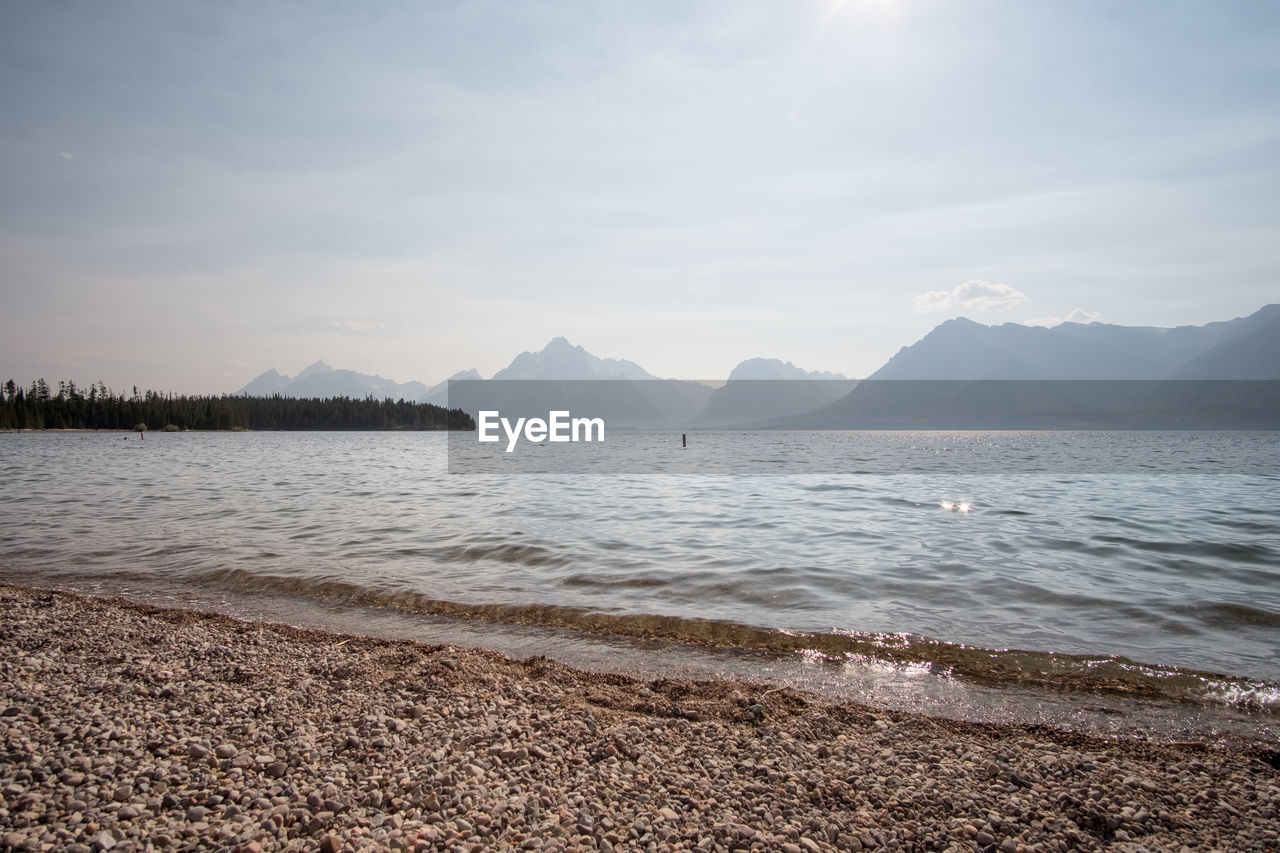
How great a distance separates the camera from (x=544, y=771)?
580cm

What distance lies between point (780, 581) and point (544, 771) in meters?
9.66

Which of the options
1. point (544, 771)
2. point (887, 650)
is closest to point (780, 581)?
point (887, 650)

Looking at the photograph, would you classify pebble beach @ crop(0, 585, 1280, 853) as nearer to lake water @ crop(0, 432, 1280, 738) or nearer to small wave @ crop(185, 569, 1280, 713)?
lake water @ crop(0, 432, 1280, 738)

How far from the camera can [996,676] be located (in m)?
9.12

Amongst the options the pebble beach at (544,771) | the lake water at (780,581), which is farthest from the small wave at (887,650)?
the pebble beach at (544,771)

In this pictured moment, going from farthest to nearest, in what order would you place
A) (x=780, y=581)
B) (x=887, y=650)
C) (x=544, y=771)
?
(x=780, y=581) < (x=887, y=650) < (x=544, y=771)

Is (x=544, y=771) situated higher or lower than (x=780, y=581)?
higher

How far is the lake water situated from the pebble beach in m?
1.82

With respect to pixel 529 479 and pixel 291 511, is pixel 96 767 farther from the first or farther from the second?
pixel 529 479

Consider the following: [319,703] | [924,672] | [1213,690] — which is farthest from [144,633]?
[1213,690]

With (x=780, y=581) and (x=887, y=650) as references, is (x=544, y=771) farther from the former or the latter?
(x=780, y=581)

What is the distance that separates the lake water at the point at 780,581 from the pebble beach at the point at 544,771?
1.82m

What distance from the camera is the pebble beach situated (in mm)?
4852

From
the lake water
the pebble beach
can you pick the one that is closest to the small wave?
the lake water
